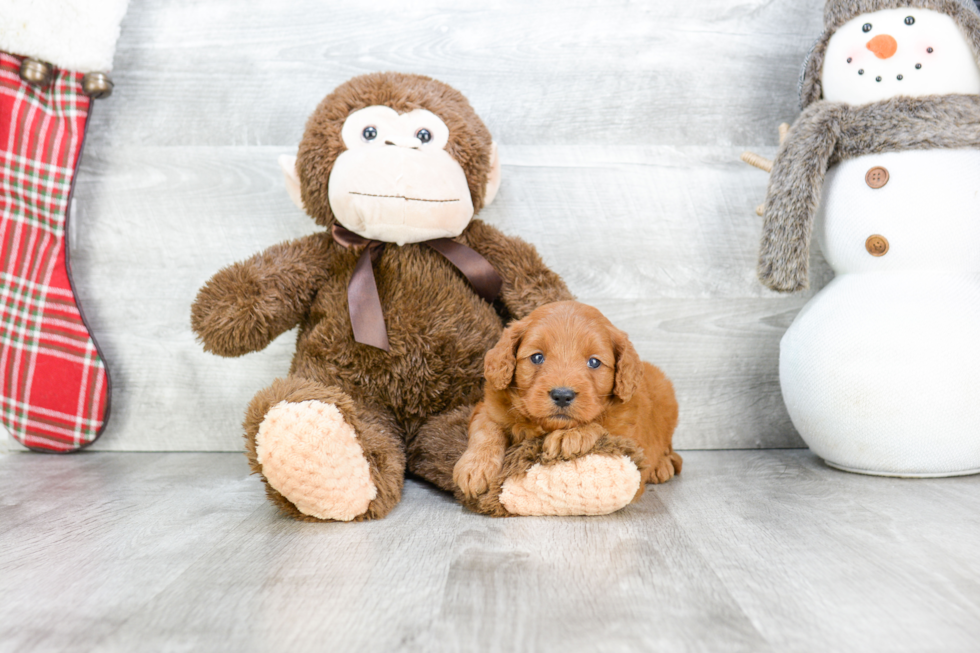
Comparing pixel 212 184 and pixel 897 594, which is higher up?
pixel 212 184

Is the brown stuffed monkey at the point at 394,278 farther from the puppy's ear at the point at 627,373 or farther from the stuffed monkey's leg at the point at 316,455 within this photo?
the puppy's ear at the point at 627,373

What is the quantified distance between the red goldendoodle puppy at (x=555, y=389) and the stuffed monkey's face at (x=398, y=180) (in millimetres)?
214

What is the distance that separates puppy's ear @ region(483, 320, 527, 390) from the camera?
2.79 feet

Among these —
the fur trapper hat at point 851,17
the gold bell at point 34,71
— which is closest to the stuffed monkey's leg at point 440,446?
the fur trapper hat at point 851,17

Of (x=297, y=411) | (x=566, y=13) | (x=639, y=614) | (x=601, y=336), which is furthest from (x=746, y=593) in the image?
(x=566, y=13)

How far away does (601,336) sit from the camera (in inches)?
33.8

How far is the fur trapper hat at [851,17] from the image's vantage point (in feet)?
3.37

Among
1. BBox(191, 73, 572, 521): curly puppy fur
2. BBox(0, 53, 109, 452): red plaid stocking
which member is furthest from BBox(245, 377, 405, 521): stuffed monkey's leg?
BBox(0, 53, 109, 452): red plaid stocking

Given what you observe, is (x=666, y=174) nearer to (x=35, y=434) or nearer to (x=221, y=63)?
(x=221, y=63)

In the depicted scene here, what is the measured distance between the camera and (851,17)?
3.56ft

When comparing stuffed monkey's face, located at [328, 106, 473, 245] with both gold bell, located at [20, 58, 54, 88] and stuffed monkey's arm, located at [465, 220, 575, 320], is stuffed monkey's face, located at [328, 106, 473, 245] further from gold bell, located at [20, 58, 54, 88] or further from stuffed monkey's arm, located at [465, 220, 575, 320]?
gold bell, located at [20, 58, 54, 88]

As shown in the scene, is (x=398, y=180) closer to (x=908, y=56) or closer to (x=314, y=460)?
(x=314, y=460)

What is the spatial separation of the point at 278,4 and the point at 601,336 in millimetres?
869

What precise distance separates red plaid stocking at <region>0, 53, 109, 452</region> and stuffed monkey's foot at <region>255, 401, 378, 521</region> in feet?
1.83
